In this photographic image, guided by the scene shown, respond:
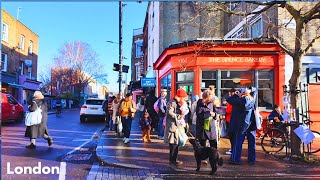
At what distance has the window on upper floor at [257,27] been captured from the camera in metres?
14.0

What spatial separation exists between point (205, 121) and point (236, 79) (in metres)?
5.59

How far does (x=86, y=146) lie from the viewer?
10.3 m

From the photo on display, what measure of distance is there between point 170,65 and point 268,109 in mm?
4415

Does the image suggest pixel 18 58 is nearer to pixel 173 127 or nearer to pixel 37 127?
pixel 37 127

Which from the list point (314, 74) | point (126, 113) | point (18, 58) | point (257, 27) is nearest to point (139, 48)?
point (18, 58)

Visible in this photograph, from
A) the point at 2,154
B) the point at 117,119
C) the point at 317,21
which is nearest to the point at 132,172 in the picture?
the point at 2,154

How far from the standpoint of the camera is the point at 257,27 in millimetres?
14469

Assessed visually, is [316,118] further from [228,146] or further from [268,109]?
[228,146]

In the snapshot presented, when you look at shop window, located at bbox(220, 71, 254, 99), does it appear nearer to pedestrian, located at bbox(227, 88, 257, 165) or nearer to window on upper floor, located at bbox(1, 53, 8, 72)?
pedestrian, located at bbox(227, 88, 257, 165)

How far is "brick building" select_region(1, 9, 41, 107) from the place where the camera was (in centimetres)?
3177

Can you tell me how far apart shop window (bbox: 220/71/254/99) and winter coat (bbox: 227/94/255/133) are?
511 cm

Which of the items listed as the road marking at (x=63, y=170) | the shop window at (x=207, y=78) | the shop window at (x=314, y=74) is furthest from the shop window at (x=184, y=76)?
the road marking at (x=63, y=170)

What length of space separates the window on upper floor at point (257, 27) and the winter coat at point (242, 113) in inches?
284

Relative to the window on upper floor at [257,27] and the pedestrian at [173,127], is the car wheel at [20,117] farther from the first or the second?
the pedestrian at [173,127]
